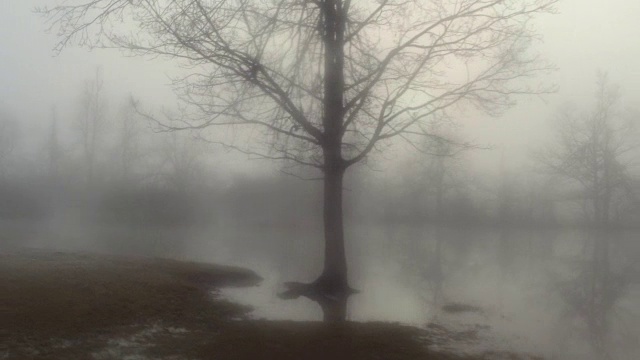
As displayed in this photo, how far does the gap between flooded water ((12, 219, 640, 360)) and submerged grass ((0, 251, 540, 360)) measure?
3.68 ft

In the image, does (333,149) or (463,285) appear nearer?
(333,149)

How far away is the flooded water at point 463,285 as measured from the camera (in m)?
12.0

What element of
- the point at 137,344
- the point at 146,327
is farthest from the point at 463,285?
the point at 137,344

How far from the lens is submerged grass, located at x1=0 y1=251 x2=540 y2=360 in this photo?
905 centimetres

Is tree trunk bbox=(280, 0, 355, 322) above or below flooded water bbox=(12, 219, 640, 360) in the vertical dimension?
above

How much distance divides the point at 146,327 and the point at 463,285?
35.4ft

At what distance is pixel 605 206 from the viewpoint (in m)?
53.9

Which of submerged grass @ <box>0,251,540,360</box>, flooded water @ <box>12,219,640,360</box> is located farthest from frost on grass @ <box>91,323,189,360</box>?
flooded water @ <box>12,219,640,360</box>

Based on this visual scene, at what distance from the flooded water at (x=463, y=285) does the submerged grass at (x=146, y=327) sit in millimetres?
1121

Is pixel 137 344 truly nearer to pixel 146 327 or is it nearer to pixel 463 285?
pixel 146 327

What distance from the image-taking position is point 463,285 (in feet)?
62.1

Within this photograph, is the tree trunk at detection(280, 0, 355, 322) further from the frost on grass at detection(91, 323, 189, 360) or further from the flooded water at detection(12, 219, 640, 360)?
the frost on grass at detection(91, 323, 189, 360)

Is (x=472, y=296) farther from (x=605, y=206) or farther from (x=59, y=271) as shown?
(x=605, y=206)

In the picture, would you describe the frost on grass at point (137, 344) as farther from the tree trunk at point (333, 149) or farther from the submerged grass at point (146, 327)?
the tree trunk at point (333, 149)
